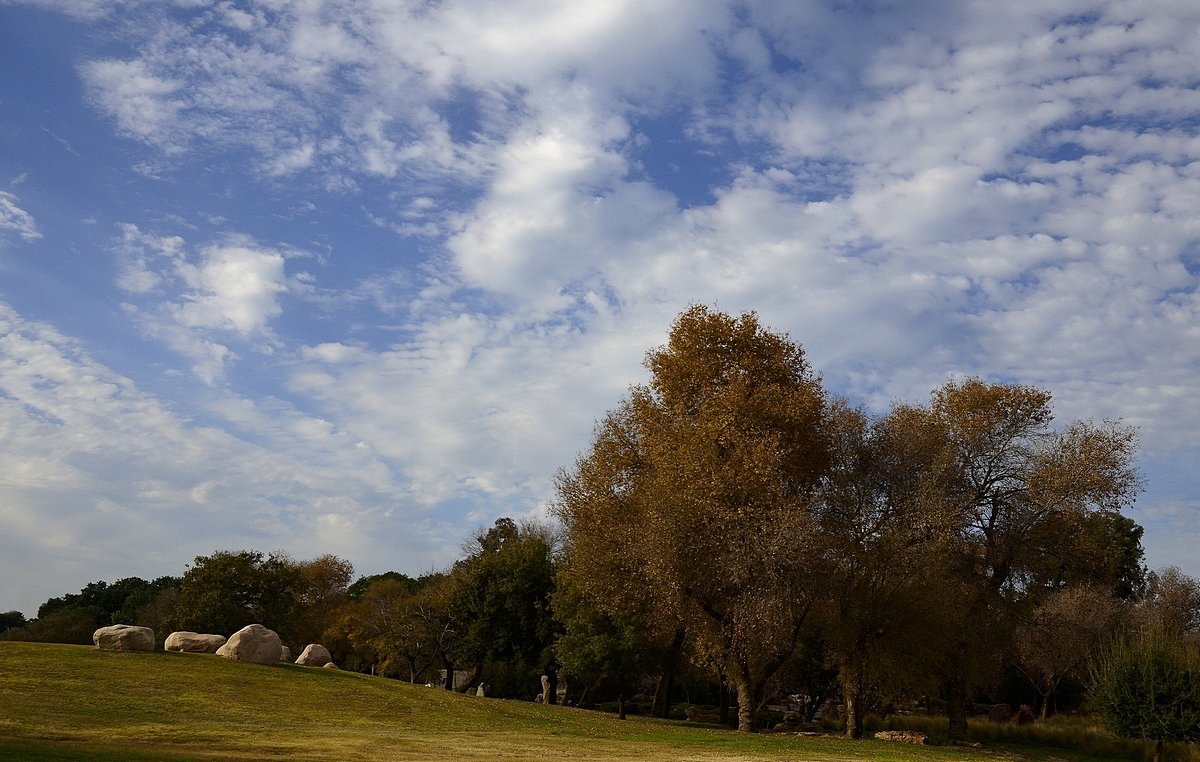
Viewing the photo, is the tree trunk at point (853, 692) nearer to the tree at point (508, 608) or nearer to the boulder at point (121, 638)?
the tree at point (508, 608)

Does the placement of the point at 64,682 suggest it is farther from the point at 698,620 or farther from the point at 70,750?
the point at 698,620

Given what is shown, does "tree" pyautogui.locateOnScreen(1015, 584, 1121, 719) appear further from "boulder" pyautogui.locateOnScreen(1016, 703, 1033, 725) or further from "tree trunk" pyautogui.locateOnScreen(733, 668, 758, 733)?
"tree trunk" pyautogui.locateOnScreen(733, 668, 758, 733)

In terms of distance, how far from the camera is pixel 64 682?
3075 centimetres

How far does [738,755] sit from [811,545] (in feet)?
31.8

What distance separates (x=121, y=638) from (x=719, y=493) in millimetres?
26233

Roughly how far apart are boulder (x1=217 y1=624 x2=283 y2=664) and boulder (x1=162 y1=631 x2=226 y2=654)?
2.59 feet

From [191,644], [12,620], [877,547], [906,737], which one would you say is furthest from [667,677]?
[12,620]

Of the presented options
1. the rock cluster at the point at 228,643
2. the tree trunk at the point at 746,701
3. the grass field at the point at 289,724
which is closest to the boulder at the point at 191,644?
the rock cluster at the point at 228,643

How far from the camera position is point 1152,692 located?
1425 inches

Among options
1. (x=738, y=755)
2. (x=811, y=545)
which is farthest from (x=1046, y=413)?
(x=738, y=755)

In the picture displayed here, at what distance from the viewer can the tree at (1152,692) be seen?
117 feet

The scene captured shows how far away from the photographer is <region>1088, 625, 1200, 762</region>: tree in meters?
35.8

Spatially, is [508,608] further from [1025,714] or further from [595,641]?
[1025,714]

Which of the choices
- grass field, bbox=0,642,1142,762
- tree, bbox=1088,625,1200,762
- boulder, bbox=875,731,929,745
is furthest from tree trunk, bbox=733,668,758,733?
tree, bbox=1088,625,1200,762
